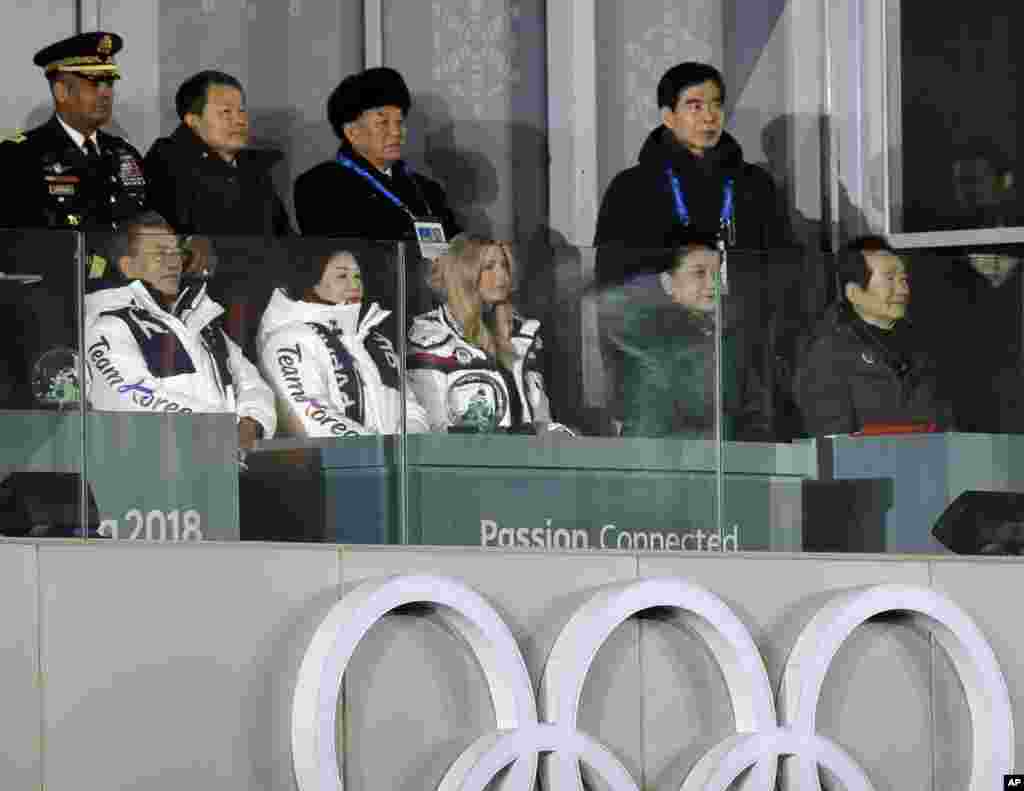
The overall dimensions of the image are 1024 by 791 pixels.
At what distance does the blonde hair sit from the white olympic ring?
2.99 ft

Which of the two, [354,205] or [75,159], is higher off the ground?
[75,159]

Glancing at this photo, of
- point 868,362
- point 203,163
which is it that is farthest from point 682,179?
point 203,163

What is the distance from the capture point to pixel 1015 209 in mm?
13922

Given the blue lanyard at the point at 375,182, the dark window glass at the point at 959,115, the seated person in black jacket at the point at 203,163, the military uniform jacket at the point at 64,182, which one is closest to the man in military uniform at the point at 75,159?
the military uniform jacket at the point at 64,182

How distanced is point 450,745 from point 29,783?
1579mm

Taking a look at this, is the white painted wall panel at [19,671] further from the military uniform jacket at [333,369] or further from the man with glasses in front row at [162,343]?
the military uniform jacket at [333,369]

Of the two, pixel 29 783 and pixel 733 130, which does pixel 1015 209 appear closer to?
pixel 733 130

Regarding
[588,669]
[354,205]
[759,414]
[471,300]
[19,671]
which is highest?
[354,205]

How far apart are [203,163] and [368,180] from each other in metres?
0.73

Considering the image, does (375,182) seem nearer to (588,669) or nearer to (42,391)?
(588,669)

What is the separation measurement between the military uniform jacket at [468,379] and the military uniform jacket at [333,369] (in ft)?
0.28

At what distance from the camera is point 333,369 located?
928 cm

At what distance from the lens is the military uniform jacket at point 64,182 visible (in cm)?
1040

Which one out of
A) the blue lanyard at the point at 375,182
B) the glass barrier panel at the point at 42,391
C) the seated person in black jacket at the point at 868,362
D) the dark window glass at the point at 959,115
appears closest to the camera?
the glass barrier panel at the point at 42,391
